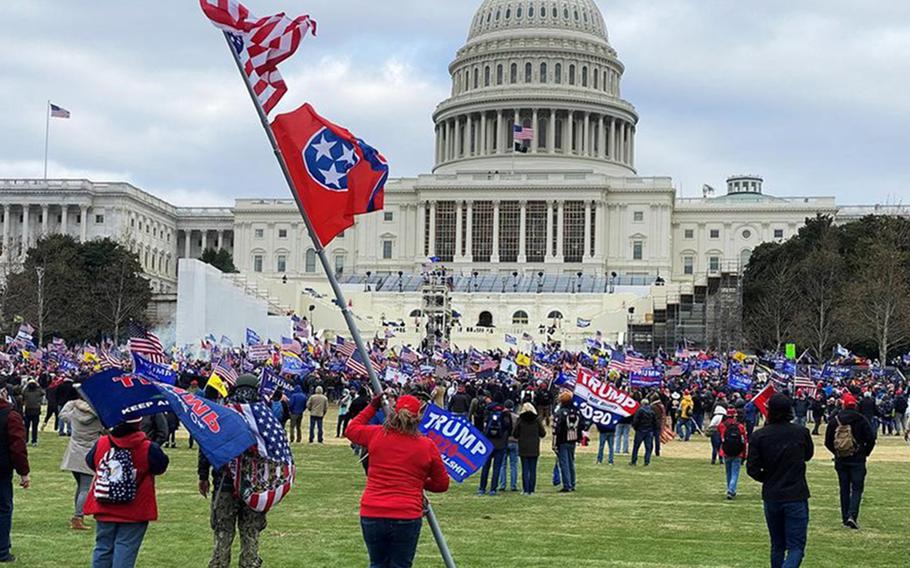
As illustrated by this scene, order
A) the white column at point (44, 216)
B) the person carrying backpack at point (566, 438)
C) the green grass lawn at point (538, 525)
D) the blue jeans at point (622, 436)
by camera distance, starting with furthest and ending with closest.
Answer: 1. the white column at point (44, 216)
2. the blue jeans at point (622, 436)
3. the person carrying backpack at point (566, 438)
4. the green grass lawn at point (538, 525)

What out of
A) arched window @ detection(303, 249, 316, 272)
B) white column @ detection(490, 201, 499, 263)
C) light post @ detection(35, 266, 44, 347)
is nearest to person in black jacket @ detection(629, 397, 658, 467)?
light post @ detection(35, 266, 44, 347)

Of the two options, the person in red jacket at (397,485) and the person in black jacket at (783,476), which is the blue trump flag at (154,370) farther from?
the person in red jacket at (397,485)

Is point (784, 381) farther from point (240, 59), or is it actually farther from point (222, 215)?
point (222, 215)

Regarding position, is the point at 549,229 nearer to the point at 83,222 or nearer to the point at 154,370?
the point at 83,222

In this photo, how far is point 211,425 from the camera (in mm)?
11250

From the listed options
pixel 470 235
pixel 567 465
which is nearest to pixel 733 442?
pixel 567 465

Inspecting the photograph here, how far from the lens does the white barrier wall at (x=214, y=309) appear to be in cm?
6781

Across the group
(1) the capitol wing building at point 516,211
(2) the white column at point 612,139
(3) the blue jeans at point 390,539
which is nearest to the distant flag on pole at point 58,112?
(1) the capitol wing building at point 516,211

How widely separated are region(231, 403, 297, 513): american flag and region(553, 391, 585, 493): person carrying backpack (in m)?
10.9

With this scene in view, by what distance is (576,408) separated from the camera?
23531mm

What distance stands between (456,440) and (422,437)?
1214mm

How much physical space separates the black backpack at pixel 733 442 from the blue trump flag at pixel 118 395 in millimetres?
12315

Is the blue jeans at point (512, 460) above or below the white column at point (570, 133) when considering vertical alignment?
below

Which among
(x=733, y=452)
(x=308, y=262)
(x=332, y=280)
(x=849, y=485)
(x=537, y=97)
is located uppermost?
(x=537, y=97)
